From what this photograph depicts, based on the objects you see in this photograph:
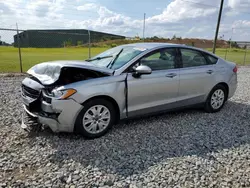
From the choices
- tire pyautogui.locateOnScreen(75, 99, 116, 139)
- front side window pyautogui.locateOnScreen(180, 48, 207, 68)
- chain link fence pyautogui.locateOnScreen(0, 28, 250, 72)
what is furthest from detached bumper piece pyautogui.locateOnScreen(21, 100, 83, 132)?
chain link fence pyautogui.locateOnScreen(0, 28, 250, 72)

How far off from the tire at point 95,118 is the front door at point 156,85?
0.41m

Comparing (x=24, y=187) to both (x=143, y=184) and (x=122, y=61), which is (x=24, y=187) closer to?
(x=143, y=184)

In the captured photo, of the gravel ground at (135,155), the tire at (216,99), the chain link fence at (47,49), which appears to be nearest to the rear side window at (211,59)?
the tire at (216,99)

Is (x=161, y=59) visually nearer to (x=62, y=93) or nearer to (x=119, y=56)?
(x=119, y=56)

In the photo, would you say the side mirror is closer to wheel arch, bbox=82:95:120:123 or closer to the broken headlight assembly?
wheel arch, bbox=82:95:120:123

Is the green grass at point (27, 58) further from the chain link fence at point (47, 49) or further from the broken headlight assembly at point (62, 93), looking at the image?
Result: the broken headlight assembly at point (62, 93)

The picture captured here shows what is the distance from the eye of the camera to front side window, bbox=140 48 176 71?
13.7 feet

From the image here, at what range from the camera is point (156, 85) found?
13.7 ft

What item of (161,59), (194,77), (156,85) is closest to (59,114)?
(156,85)

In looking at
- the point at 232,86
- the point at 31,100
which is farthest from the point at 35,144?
the point at 232,86

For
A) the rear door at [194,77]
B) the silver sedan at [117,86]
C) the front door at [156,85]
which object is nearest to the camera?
the silver sedan at [117,86]

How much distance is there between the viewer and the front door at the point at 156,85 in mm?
3969

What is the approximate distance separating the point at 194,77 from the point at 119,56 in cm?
162

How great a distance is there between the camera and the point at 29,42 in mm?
26734
